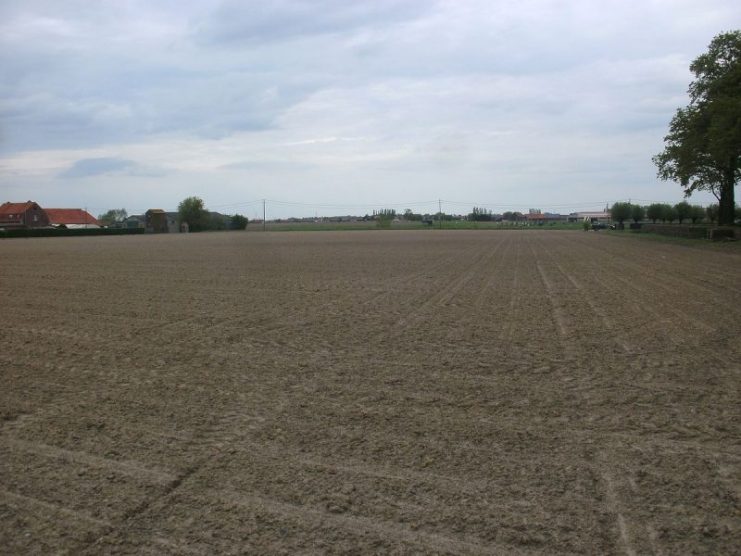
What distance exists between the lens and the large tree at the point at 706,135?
139ft

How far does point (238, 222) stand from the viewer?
12038 centimetres

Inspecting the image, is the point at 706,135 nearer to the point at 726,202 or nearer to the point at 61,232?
the point at 726,202

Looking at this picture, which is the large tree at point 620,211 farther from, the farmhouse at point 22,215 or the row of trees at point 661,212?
the farmhouse at point 22,215

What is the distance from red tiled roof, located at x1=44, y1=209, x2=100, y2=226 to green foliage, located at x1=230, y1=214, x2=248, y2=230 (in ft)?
123

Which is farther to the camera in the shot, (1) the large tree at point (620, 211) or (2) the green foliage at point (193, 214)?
(1) the large tree at point (620, 211)

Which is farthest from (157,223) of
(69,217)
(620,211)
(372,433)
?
(372,433)

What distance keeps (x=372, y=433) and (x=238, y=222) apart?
4679 inches

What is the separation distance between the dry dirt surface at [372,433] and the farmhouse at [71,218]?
131078 millimetres

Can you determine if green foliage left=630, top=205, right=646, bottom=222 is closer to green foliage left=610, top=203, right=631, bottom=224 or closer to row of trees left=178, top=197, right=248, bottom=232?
green foliage left=610, top=203, right=631, bottom=224

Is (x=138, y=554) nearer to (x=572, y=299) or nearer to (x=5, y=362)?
(x=5, y=362)

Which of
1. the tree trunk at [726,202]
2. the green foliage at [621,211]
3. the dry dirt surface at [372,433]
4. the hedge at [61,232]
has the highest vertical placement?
the green foliage at [621,211]

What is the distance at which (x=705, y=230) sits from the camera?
4553 cm

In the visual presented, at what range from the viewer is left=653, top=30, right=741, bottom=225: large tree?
4225 cm

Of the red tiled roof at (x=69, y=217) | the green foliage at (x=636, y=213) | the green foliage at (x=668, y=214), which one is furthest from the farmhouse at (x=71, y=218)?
the green foliage at (x=668, y=214)
